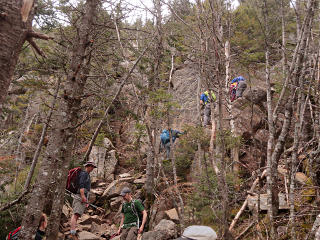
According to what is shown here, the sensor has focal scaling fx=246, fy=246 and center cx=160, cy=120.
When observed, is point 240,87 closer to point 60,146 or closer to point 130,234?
point 130,234

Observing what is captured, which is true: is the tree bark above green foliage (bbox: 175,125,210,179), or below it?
above

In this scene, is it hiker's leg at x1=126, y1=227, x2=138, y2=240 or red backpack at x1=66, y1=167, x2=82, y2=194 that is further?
red backpack at x1=66, y1=167, x2=82, y2=194

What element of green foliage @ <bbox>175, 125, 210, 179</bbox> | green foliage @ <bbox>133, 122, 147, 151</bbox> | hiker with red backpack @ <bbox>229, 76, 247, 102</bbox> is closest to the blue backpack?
green foliage @ <bbox>175, 125, 210, 179</bbox>

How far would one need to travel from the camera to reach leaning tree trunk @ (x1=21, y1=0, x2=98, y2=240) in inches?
161

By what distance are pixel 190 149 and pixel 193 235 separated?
789cm

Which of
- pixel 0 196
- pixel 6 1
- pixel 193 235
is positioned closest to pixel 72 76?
pixel 6 1

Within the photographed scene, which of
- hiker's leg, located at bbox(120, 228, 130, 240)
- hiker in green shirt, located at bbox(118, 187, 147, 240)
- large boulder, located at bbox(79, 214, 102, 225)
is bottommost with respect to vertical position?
large boulder, located at bbox(79, 214, 102, 225)

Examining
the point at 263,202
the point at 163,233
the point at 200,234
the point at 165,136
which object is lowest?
the point at 163,233

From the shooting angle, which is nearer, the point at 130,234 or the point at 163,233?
the point at 130,234

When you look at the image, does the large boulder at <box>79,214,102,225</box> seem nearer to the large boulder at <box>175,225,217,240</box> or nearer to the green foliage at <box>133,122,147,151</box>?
the green foliage at <box>133,122,147,151</box>

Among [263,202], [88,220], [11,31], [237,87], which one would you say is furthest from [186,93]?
[11,31]

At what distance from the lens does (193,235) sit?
Answer: 2670mm

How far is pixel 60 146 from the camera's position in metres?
4.48

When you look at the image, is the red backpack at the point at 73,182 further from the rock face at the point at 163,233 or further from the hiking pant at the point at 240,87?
the hiking pant at the point at 240,87
